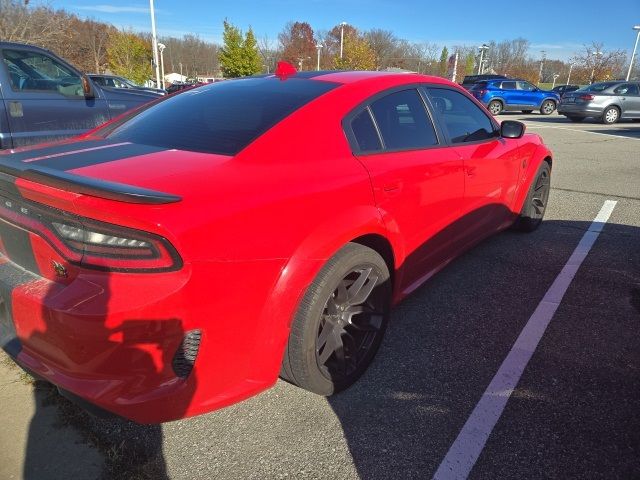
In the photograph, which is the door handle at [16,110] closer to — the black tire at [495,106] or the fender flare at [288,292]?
the fender flare at [288,292]

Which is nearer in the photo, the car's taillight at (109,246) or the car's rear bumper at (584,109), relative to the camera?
the car's taillight at (109,246)

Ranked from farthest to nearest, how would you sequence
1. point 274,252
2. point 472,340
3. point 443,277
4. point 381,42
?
point 381,42 → point 443,277 → point 472,340 → point 274,252

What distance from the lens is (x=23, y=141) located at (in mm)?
5023

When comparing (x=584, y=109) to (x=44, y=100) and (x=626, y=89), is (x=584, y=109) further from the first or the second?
(x=44, y=100)

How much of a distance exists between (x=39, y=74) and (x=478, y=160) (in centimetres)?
508

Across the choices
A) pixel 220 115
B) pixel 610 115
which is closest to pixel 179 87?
pixel 610 115

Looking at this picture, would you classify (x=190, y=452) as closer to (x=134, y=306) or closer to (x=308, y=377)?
(x=308, y=377)

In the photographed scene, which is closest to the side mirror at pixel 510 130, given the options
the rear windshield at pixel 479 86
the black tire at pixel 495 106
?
the black tire at pixel 495 106

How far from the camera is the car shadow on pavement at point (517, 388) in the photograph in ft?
6.44

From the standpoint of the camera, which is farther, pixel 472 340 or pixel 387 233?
pixel 472 340

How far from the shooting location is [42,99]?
520 centimetres

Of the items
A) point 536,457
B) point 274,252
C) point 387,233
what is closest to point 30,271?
point 274,252

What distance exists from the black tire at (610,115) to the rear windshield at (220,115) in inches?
778

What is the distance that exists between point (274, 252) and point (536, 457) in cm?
144
